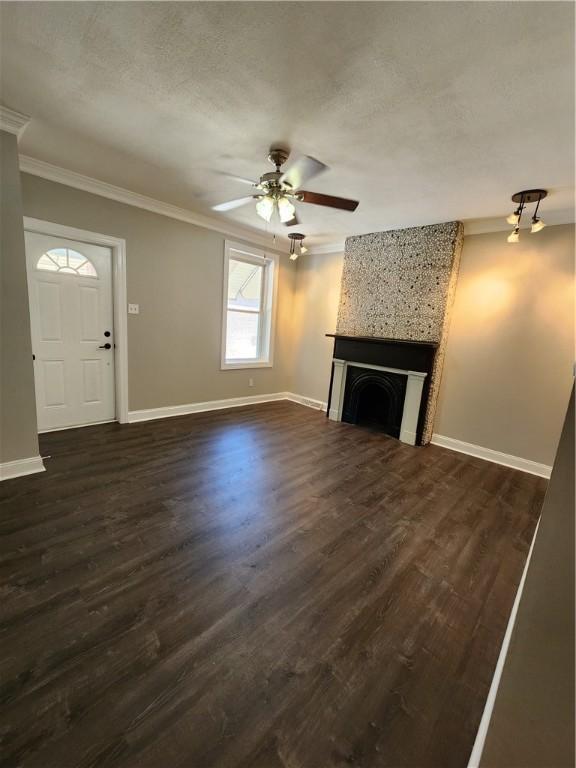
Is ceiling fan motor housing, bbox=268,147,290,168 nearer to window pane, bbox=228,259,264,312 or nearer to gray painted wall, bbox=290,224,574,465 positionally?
window pane, bbox=228,259,264,312

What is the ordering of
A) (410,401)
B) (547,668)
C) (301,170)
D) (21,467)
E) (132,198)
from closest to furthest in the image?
(547,668) < (301,170) < (21,467) < (132,198) < (410,401)

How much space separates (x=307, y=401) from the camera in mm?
5656

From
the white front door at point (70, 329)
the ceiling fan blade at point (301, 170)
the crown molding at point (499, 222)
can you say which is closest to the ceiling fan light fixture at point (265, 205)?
the ceiling fan blade at point (301, 170)

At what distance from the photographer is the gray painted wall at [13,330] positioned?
7.52 ft

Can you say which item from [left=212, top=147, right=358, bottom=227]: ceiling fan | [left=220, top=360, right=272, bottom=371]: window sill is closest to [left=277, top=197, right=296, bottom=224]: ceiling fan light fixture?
[left=212, top=147, right=358, bottom=227]: ceiling fan

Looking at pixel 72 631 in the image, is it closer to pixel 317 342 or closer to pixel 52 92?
pixel 52 92

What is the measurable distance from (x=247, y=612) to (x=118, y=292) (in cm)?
355

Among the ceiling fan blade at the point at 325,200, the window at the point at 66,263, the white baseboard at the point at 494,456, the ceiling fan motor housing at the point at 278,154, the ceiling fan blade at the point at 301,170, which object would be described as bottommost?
the white baseboard at the point at 494,456

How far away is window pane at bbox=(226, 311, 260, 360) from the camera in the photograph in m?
5.07

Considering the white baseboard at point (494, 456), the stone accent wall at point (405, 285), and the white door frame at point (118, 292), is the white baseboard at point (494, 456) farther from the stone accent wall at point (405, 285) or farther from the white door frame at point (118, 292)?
the white door frame at point (118, 292)

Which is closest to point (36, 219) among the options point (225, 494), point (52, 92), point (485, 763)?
point (52, 92)

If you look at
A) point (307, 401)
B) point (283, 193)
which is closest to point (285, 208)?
point (283, 193)

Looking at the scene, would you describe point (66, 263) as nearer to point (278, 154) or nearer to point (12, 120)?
point (12, 120)

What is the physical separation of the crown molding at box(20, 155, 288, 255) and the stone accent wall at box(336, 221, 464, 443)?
1497mm
